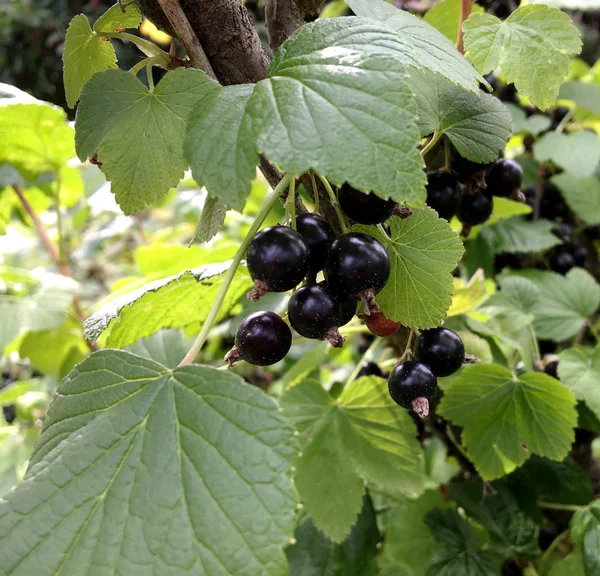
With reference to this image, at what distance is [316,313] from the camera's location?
16.2 inches

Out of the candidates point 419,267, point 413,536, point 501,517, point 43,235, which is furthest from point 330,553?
point 43,235

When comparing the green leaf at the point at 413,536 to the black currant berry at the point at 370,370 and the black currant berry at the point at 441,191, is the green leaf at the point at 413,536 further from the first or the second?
the black currant berry at the point at 441,191

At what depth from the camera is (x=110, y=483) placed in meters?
0.38

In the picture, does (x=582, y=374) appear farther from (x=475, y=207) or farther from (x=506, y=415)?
(x=475, y=207)

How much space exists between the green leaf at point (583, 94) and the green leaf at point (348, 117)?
0.98m

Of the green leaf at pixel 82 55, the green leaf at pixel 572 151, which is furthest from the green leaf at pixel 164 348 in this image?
the green leaf at pixel 572 151

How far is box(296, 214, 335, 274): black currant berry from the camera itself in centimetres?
44

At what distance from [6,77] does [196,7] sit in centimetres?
489

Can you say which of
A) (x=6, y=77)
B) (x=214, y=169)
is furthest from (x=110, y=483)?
(x=6, y=77)

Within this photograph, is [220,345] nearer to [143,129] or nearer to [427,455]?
[427,455]

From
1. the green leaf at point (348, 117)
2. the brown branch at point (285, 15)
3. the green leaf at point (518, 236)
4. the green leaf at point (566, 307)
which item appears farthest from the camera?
the green leaf at point (518, 236)

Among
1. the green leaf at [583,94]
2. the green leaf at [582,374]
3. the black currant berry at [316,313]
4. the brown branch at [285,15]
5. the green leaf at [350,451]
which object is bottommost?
the green leaf at [582,374]

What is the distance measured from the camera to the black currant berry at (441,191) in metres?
0.59

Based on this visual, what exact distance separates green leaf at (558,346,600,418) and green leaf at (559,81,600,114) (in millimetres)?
688
